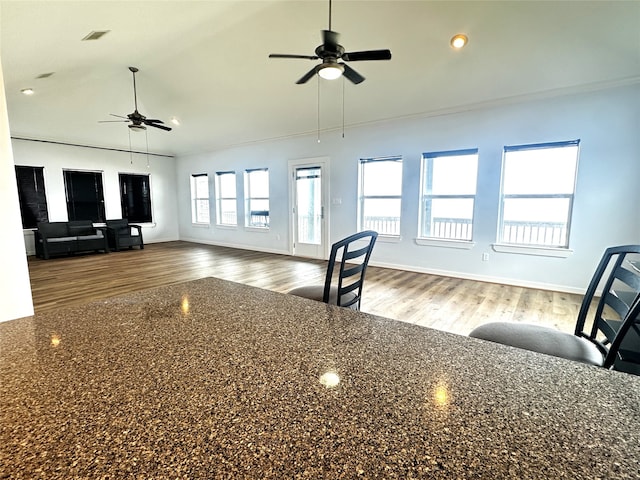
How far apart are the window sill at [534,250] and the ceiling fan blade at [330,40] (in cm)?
372

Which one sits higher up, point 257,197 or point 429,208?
point 257,197

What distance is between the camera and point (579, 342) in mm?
1377

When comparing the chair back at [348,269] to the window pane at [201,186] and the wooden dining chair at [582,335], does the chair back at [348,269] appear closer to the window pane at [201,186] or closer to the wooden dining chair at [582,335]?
the wooden dining chair at [582,335]

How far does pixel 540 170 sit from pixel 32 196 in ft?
32.7

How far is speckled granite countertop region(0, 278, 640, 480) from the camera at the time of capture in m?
0.45

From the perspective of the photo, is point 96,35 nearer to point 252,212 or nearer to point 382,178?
point 382,178

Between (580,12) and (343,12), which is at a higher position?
(343,12)

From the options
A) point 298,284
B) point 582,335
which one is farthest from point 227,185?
point 582,335

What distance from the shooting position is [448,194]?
5105 mm

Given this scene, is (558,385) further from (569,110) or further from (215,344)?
(569,110)

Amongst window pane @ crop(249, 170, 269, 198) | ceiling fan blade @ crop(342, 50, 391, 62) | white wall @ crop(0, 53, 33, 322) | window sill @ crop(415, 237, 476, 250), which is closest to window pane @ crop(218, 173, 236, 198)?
window pane @ crop(249, 170, 269, 198)

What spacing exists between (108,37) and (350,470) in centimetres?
482

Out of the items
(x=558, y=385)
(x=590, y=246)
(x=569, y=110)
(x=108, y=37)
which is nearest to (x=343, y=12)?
(x=108, y=37)

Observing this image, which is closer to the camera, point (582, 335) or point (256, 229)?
→ point (582, 335)
